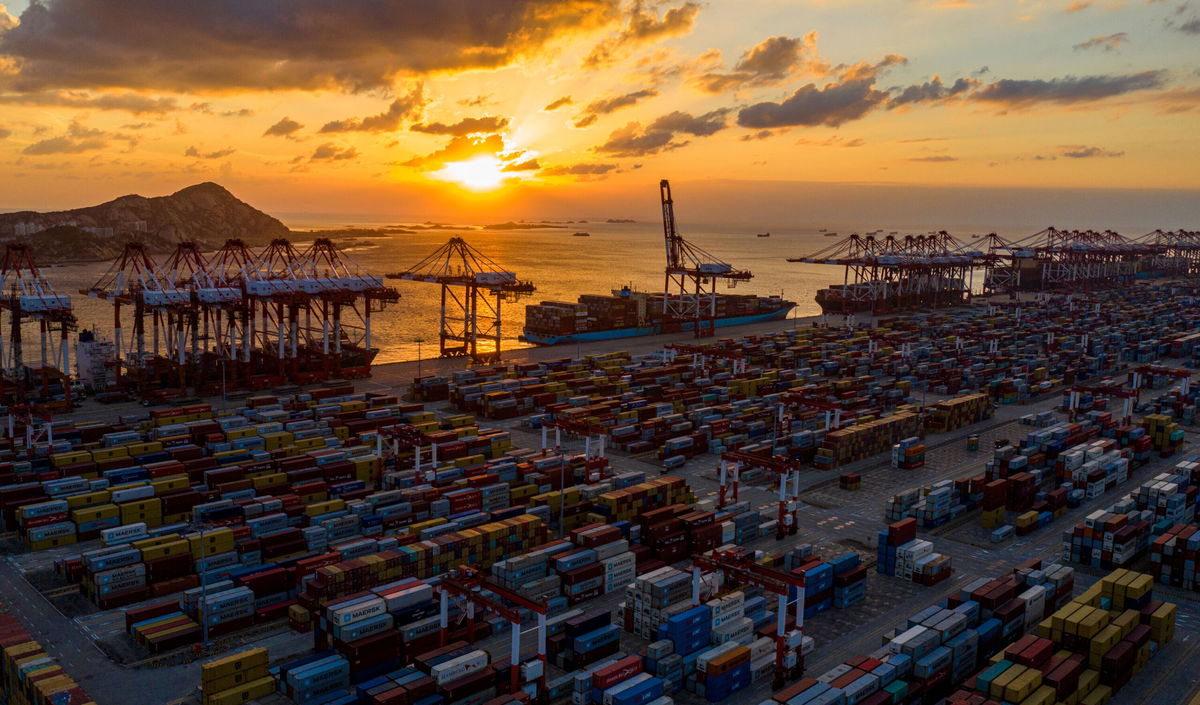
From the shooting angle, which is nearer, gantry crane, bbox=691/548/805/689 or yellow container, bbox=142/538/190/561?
gantry crane, bbox=691/548/805/689

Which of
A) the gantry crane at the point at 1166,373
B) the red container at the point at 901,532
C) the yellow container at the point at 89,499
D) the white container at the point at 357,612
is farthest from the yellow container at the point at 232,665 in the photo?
the gantry crane at the point at 1166,373

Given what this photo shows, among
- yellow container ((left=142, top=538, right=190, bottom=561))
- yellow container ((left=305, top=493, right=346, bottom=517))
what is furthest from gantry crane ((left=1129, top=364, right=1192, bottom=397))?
yellow container ((left=142, top=538, right=190, bottom=561))

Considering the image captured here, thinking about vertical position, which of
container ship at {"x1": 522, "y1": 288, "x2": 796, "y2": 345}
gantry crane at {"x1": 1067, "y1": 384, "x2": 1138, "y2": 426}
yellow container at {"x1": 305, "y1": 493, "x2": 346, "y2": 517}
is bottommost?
yellow container at {"x1": 305, "y1": 493, "x2": 346, "y2": 517}

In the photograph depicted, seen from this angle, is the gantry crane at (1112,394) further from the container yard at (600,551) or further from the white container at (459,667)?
the white container at (459,667)

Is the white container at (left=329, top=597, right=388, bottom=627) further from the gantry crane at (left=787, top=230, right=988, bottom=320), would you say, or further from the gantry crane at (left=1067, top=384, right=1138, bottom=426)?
the gantry crane at (left=787, top=230, right=988, bottom=320)

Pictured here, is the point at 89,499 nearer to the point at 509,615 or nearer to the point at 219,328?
the point at 509,615

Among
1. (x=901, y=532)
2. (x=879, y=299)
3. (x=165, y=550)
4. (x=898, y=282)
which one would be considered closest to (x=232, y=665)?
(x=165, y=550)
